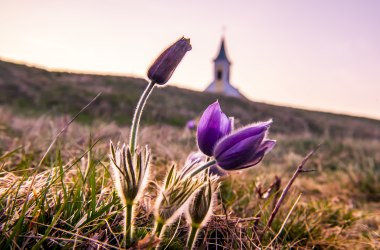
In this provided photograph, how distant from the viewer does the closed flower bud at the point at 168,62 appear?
4.08 feet

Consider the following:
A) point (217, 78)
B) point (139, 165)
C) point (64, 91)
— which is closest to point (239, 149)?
point (139, 165)

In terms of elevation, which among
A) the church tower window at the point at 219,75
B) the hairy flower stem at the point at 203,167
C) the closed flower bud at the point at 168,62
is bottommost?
the hairy flower stem at the point at 203,167

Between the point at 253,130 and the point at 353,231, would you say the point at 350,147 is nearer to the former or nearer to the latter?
the point at 353,231

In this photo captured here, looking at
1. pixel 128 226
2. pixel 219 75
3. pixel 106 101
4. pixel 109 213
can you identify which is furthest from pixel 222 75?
pixel 128 226

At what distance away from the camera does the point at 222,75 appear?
42.9 meters

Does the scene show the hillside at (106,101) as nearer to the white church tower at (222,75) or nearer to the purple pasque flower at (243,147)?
the purple pasque flower at (243,147)

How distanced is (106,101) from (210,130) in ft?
51.4

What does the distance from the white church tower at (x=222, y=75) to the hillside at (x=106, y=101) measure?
1249cm

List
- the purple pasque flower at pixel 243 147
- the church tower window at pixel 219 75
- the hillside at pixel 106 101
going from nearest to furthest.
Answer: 1. the purple pasque flower at pixel 243 147
2. the hillside at pixel 106 101
3. the church tower window at pixel 219 75

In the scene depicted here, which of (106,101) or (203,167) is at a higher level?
(203,167)

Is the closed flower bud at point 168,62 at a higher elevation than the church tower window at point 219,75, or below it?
below

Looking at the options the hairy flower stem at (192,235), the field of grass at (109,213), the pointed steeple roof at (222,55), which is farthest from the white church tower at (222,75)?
the hairy flower stem at (192,235)

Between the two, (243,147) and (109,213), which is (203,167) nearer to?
(243,147)

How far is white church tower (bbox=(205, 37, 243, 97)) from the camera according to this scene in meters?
42.2
